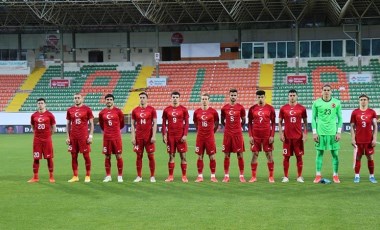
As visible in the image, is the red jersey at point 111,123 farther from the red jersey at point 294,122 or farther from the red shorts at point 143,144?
the red jersey at point 294,122

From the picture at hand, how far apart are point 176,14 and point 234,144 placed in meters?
28.3

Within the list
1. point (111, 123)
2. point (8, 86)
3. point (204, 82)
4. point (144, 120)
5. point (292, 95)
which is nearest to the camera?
point (292, 95)

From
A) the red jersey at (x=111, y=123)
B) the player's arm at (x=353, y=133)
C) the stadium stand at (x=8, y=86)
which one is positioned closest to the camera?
the player's arm at (x=353, y=133)

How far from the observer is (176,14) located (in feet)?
131

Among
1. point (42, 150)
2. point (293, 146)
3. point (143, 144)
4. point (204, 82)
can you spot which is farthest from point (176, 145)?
point (204, 82)

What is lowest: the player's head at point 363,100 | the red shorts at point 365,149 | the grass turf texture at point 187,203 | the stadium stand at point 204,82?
the grass turf texture at point 187,203

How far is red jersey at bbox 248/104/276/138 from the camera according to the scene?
12.5 m

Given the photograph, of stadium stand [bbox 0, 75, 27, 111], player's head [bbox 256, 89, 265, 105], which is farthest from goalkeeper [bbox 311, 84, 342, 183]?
stadium stand [bbox 0, 75, 27, 111]

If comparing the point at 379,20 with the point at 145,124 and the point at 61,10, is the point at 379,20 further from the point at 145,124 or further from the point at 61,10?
the point at 145,124

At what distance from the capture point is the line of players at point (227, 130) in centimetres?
1223

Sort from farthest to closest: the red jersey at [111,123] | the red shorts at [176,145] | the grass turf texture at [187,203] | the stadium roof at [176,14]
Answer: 1. the stadium roof at [176,14]
2. the red jersey at [111,123]
3. the red shorts at [176,145]
4. the grass turf texture at [187,203]

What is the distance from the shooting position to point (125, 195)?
1079 cm

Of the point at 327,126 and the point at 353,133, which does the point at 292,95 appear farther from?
the point at 353,133

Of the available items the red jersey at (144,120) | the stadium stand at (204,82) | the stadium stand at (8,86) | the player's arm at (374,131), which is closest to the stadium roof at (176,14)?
the stadium stand at (204,82)
